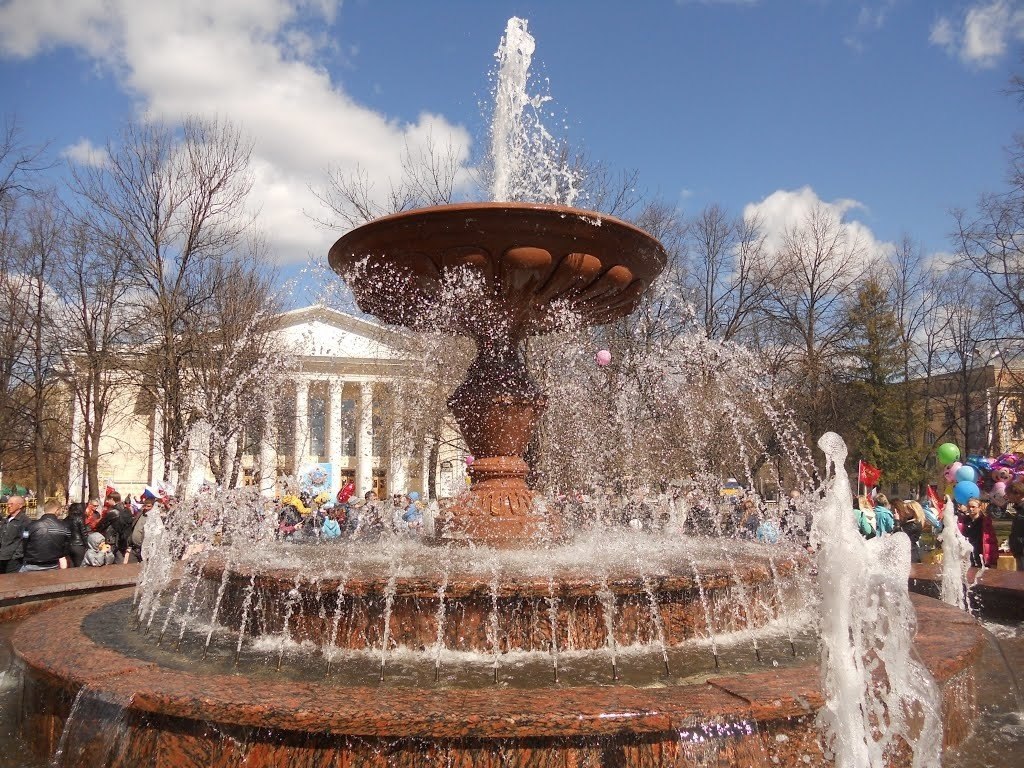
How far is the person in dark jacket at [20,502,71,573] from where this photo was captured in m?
8.80

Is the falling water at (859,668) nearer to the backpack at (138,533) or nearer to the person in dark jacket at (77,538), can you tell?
the person in dark jacket at (77,538)

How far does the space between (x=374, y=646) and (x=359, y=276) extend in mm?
3306

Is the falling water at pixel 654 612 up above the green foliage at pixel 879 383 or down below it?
below

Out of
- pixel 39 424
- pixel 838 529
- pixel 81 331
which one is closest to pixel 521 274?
pixel 838 529

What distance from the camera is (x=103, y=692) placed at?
123 inches

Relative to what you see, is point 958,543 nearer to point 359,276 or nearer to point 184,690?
point 359,276

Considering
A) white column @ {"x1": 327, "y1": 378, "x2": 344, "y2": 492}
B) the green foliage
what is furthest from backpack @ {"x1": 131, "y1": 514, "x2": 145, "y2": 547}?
the green foliage

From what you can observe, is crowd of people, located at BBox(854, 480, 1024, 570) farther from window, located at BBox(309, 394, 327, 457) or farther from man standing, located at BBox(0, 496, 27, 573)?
window, located at BBox(309, 394, 327, 457)

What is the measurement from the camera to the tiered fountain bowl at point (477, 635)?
9.21ft

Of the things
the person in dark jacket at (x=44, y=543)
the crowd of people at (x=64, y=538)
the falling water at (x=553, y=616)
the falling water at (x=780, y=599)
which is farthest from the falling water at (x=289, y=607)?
Answer: the person in dark jacket at (x=44, y=543)

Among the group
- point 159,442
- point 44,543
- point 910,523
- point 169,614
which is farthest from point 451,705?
point 159,442

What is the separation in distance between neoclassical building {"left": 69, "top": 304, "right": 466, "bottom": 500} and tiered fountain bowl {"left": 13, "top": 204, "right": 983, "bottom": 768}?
4582mm

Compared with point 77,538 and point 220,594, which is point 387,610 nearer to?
point 220,594

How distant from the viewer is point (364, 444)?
44344 mm
